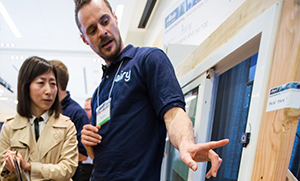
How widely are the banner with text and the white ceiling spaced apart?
1.90m

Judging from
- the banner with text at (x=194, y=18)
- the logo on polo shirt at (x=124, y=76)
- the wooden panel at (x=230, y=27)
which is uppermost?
the banner with text at (x=194, y=18)

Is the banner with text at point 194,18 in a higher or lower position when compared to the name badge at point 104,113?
higher

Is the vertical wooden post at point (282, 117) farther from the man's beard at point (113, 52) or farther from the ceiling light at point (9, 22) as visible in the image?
the ceiling light at point (9, 22)

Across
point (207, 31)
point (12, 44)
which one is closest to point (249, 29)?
A: point (207, 31)

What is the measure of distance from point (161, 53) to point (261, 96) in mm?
450

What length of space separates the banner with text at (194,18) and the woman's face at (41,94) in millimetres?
1181

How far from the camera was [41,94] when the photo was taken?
1.56 metres

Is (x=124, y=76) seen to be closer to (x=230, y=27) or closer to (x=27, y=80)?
(x=230, y=27)

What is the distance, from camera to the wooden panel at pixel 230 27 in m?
0.82

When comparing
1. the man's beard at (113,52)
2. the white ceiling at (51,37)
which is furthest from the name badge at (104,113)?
the white ceiling at (51,37)

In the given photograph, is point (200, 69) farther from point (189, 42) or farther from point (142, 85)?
point (189, 42)

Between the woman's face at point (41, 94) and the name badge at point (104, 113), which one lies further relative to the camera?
the woman's face at point (41, 94)

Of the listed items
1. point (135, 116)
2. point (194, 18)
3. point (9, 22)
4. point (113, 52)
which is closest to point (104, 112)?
point (135, 116)

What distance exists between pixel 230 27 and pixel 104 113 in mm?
639
